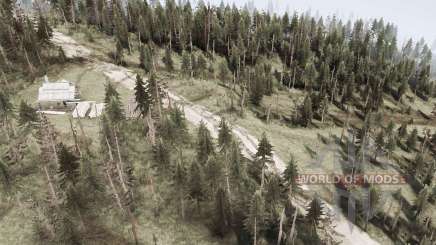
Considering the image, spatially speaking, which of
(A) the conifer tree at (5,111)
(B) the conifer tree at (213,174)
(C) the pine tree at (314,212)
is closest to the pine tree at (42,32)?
(A) the conifer tree at (5,111)

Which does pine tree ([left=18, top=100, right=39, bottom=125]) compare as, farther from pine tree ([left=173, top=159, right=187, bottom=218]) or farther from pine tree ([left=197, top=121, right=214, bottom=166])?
pine tree ([left=197, top=121, right=214, bottom=166])

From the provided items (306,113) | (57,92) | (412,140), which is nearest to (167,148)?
(57,92)

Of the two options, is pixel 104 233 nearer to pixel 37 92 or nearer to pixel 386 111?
pixel 37 92

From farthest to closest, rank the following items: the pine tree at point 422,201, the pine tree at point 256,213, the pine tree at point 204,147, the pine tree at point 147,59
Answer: the pine tree at point 147,59 < the pine tree at point 422,201 < the pine tree at point 204,147 < the pine tree at point 256,213

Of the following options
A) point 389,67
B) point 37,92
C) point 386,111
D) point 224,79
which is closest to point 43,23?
point 37,92

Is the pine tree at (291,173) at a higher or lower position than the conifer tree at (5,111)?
lower

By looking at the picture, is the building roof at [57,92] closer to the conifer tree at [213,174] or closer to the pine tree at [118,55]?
the pine tree at [118,55]

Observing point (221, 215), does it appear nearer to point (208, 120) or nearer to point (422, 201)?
point (208, 120)
